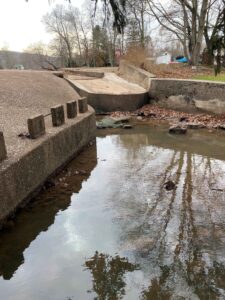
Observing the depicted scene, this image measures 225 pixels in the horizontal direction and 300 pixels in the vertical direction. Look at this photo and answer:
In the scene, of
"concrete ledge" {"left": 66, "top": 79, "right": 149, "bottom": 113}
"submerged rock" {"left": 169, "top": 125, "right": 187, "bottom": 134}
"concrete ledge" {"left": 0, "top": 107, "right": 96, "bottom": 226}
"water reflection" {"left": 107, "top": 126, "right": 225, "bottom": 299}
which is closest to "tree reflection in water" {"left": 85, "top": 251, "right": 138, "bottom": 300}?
"water reflection" {"left": 107, "top": 126, "right": 225, "bottom": 299}

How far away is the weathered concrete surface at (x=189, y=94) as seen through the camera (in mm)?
11719

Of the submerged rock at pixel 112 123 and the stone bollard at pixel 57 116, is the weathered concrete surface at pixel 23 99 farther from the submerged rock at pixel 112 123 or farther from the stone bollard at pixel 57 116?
the submerged rock at pixel 112 123

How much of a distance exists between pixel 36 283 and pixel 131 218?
174 centimetres

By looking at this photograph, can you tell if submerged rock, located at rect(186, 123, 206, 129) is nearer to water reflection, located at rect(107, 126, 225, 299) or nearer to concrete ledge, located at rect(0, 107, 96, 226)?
water reflection, located at rect(107, 126, 225, 299)

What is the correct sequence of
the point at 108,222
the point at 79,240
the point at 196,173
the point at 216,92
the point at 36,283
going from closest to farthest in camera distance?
the point at 36,283 → the point at 79,240 → the point at 108,222 → the point at 196,173 → the point at 216,92

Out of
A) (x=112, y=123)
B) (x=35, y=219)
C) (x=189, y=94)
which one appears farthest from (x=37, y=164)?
(x=189, y=94)

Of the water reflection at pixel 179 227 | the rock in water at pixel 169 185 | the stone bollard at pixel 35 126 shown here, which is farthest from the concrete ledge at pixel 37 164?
the rock in water at pixel 169 185

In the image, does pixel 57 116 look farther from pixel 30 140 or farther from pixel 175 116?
pixel 175 116

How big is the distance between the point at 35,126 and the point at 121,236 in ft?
8.51

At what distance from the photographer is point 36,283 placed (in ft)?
11.6

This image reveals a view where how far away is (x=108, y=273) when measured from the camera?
3.69m

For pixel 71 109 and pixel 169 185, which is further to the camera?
pixel 71 109

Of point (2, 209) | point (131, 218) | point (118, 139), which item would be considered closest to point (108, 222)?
point (131, 218)

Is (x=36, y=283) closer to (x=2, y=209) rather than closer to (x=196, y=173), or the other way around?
(x=2, y=209)
